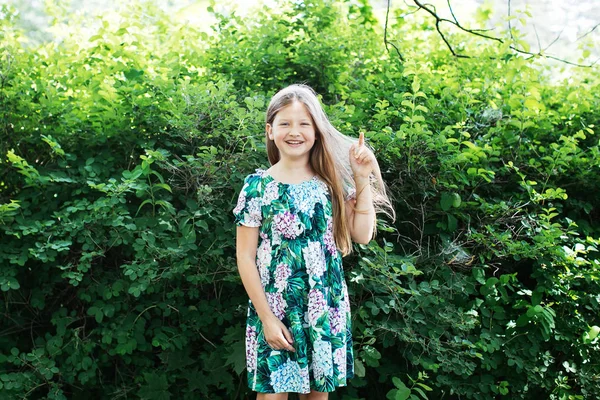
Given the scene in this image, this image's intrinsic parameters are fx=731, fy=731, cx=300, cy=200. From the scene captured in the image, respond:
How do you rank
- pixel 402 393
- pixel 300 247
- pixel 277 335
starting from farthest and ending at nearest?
pixel 402 393, pixel 300 247, pixel 277 335

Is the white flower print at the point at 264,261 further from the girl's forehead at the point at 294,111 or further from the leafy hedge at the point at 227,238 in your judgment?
the leafy hedge at the point at 227,238

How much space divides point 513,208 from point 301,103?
1.51m

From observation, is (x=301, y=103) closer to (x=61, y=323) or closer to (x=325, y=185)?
(x=325, y=185)

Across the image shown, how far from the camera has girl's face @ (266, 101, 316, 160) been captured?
264 cm

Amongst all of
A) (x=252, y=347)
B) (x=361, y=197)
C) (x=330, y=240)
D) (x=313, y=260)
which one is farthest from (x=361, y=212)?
(x=252, y=347)

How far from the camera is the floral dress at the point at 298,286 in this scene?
2537mm

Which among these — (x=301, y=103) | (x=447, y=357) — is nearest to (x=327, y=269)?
(x=301, y=103)

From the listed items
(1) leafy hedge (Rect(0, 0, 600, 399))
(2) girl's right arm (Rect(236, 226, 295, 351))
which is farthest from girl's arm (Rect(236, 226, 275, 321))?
(1) leafy hedge (Rect(0, 0, 600, 399))

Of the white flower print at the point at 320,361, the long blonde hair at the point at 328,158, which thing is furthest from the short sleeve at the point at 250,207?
the white flower print at the point at 320,361

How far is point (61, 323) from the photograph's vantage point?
11.4 feet

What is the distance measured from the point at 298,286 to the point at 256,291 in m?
0.15

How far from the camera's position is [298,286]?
258cm

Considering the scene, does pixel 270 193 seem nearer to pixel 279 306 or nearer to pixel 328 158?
pixel 328 158

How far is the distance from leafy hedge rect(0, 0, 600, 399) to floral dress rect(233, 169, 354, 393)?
532mm
